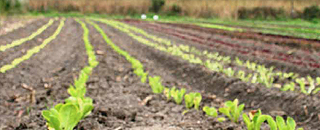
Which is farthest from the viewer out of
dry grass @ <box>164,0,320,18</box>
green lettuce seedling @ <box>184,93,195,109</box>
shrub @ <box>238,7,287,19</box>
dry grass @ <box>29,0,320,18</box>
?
dry grass @ <box>29,0,320,18</box>

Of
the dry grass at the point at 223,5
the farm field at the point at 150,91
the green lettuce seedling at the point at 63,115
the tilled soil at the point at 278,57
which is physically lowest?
the tilled soil at the point at 278,57

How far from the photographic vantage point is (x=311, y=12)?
27000mm

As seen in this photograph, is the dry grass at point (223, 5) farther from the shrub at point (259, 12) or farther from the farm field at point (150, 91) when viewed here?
the farm field at point (150, 91)

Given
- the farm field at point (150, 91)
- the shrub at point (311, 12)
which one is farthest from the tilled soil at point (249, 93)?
the shrub at point (311, 12)

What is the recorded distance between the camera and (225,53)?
29.5ft

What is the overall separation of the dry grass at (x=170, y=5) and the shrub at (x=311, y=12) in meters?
1.31

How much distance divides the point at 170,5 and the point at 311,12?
13.5 metres

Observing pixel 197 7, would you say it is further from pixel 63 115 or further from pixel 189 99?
pixel 63 115

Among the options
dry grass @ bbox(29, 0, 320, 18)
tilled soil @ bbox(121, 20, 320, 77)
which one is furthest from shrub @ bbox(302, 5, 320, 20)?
tilled soil @ bbox(121, 20, 320, 77)

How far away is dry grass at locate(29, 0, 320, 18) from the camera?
30.2 m

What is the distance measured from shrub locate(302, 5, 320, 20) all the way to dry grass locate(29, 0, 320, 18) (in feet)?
4.30

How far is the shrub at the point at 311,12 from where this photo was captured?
26322 millimetres

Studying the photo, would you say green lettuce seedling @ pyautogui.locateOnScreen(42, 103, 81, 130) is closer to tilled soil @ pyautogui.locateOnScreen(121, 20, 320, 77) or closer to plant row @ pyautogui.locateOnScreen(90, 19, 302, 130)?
plant row @ pyautogui.locateOnScreen(90, 19, 302, 130)

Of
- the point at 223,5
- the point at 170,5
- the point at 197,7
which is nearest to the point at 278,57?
the point at 223,5
